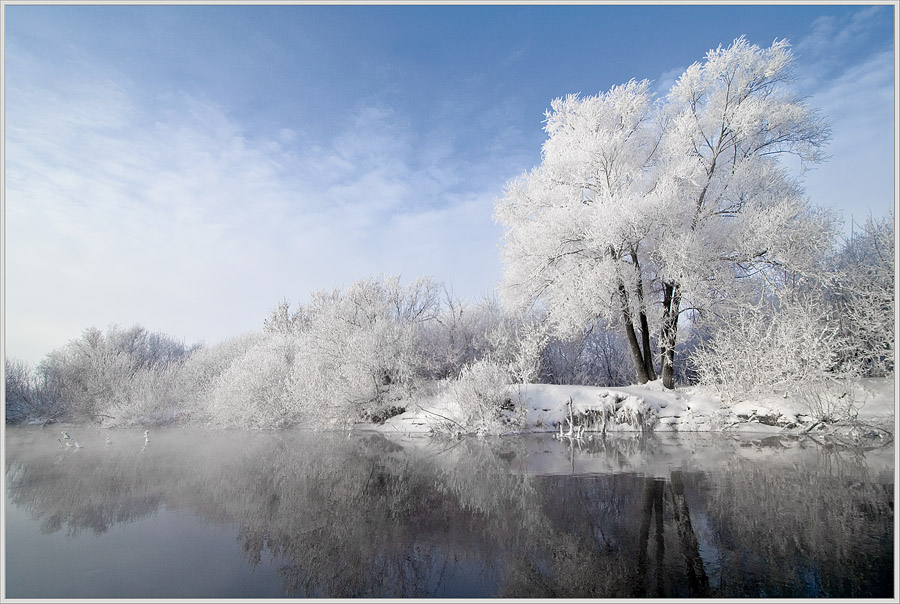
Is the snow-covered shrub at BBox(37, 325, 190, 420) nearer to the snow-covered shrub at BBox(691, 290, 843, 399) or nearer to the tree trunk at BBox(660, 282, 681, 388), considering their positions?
the tree trunk at BBox(660, 282, 681, 388)

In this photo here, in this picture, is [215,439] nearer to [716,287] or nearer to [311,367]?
[311,367]

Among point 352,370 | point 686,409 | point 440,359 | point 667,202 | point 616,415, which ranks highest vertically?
point 667,202

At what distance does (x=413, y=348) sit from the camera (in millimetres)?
19719

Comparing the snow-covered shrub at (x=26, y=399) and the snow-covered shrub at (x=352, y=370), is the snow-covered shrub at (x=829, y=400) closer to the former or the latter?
the snow-covered shrub at (x=352, y=370)

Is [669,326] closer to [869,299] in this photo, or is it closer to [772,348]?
[772,348]

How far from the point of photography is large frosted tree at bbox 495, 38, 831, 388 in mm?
14648

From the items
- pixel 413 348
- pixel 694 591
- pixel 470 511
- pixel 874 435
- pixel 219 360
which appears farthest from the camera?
pixel 219 360

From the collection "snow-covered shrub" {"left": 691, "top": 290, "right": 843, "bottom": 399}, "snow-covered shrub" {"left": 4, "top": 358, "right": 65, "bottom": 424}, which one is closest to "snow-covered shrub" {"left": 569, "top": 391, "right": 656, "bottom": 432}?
"snow-covered shrub" {"left": 691, "top": 290, "right": 843, "bottom": 399}

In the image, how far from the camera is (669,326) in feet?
51.5

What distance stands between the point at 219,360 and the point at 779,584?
35475 millimetres

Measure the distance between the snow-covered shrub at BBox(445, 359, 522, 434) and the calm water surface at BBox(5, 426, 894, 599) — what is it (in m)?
4.76

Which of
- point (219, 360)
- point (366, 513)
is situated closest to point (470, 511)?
point (366, 513)

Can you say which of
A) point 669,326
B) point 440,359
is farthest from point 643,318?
point 440,359

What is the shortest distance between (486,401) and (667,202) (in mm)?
9029
